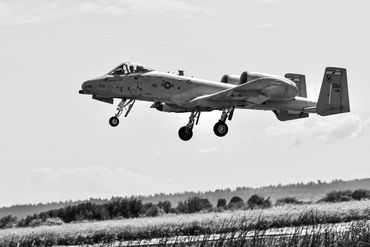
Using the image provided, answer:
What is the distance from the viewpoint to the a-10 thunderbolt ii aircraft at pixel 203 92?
1774 inches

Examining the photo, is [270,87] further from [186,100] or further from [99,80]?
[99,80]

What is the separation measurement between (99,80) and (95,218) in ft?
55.2

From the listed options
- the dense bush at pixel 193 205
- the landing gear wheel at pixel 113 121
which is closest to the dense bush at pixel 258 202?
the dense bush at pixel 193 205

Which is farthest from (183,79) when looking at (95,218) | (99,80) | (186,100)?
(95,218)

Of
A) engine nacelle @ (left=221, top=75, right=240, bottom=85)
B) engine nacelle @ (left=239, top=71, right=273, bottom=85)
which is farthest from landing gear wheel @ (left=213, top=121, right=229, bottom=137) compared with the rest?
engine nacelle @ (left=221, top=75, right=240, bottom=85)

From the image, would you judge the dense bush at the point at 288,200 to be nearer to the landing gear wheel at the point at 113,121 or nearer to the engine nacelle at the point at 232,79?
the engine nacelle at the point at 232,79

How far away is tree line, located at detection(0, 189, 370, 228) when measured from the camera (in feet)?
197

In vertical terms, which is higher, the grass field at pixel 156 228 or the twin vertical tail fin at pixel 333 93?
the twin vertical tail fin at pixel 333 93

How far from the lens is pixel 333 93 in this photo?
4653cm

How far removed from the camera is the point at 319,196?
63.7m

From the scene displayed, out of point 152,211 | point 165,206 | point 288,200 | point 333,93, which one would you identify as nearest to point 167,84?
point 333,93

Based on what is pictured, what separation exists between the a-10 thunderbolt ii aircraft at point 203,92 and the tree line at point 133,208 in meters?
12.7

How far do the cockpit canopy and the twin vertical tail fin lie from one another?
25.7ft

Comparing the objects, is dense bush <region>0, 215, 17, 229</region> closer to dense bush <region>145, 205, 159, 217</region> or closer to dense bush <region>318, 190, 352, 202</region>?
dense bush <region>145, 205, 159, 217</region>
